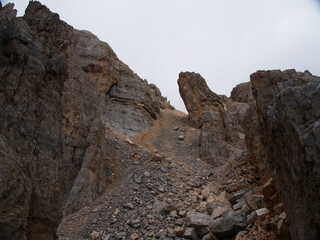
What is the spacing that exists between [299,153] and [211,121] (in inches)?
1013

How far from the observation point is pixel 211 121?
31.1 m

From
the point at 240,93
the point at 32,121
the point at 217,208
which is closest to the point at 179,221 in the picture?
the point at 217,208

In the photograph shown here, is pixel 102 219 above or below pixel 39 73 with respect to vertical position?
below

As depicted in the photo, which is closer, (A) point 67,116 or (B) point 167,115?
(A) point 67,116

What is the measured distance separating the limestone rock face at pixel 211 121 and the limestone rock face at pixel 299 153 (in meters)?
19.7

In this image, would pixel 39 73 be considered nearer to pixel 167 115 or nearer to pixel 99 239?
pixel 99 239

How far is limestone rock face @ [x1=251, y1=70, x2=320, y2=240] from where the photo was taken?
5180mm

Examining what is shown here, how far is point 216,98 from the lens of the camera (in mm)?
36188

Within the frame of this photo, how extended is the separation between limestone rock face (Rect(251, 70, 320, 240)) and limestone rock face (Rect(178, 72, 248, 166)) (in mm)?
19685

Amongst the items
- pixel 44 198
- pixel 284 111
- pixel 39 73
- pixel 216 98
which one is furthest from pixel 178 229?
pixel 216 98

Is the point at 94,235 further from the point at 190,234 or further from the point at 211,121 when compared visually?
the point at 211,121

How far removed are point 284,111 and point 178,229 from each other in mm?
7725

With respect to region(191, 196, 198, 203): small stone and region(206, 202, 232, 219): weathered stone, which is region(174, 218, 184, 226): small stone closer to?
region(206, 202, 232, 219): weathered stone

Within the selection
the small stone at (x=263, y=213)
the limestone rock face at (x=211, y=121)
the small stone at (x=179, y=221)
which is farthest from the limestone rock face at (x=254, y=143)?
the limestone rock face at (x=211, y=121)
